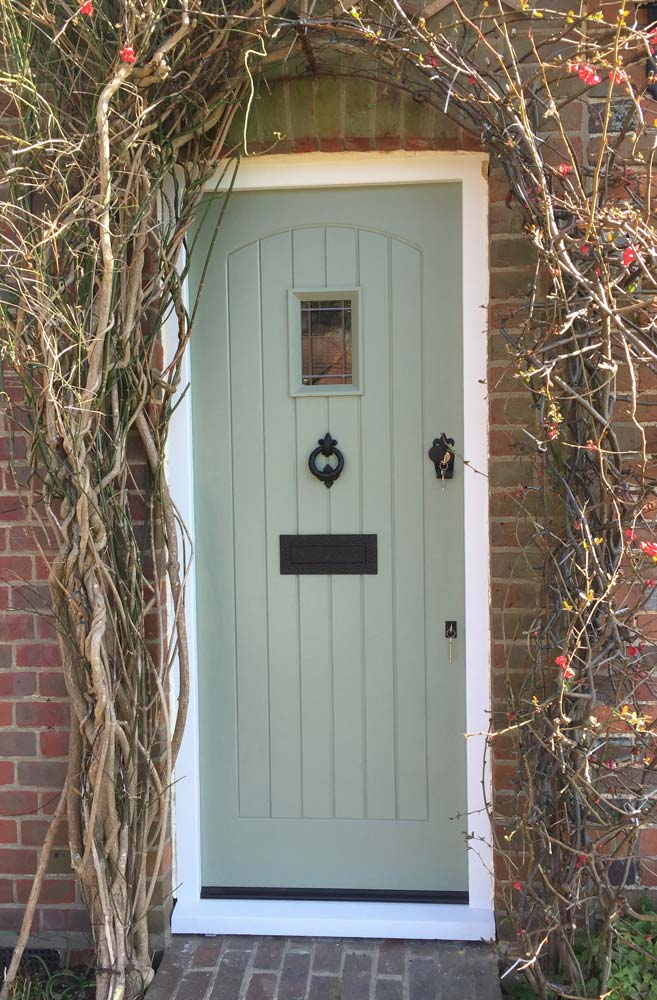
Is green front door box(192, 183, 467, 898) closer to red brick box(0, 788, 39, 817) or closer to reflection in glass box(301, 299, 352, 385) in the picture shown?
reflection in glass box(301, 299, 352, 385)

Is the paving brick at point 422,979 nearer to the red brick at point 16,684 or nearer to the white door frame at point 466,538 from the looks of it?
the white door frame at point 466,538

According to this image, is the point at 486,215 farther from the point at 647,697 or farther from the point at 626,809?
the point at 626,809

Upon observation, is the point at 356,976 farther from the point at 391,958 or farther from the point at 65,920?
the point at 65,920

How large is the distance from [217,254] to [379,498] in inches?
38.2

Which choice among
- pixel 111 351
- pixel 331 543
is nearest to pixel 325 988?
pixel 331 543

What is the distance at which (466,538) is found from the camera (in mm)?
2863

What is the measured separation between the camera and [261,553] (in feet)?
9.81

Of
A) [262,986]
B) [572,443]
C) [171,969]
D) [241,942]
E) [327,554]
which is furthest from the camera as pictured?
[327,554]

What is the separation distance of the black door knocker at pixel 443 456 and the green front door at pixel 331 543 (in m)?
0.03

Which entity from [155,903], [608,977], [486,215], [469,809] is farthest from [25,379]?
[608,977]

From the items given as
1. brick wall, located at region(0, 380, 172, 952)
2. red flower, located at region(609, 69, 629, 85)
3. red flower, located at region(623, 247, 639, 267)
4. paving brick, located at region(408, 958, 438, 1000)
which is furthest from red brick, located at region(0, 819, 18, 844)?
red flower, located at region(609, 69, 629, 85)

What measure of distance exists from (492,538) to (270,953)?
1.47m

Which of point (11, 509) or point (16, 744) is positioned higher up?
point (11, 509)

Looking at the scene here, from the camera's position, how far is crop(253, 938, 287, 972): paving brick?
2.73 meters
